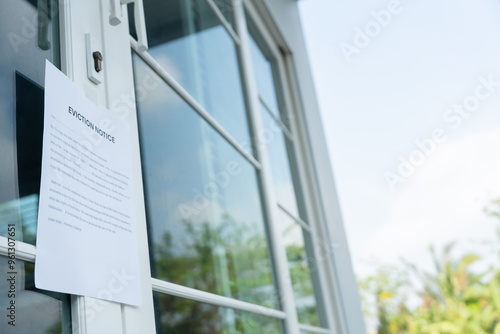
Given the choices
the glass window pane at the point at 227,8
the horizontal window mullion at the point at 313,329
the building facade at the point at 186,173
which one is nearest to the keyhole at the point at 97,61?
the building facade at the point at 186,173


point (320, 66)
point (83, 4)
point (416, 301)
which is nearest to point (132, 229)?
point (83, 4)

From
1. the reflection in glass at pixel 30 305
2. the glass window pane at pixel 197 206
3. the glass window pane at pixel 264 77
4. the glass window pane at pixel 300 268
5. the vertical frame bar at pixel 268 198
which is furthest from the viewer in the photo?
the glass window pane at pixel 264 77

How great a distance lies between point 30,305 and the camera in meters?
0.60

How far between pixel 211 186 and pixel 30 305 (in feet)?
2.39

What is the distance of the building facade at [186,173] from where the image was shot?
662 millimetres

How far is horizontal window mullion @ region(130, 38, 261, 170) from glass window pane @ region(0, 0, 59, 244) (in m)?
0.29

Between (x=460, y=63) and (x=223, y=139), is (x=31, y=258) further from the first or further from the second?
(x=460, y=63)

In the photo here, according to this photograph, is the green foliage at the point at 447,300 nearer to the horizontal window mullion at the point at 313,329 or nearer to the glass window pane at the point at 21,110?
the horizontal window mullion at the point at 313,329

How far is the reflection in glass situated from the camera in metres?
0.56

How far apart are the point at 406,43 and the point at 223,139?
3460 millimetres

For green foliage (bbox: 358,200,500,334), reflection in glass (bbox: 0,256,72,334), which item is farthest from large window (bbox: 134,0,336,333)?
green foliage (bbox: 358,200,500,334)

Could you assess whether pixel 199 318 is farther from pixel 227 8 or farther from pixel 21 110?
pixel 227 8

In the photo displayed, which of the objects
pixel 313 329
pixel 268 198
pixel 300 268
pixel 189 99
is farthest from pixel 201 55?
pixel 313 329

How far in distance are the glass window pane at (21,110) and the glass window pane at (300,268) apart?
1247 millimetres
